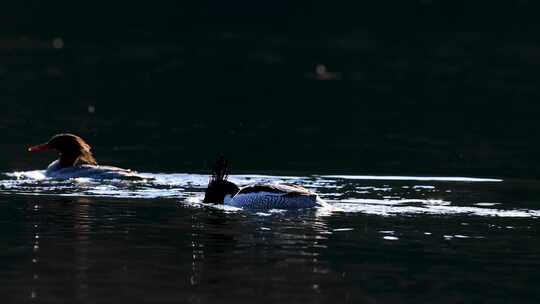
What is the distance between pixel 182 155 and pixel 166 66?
53767 mm

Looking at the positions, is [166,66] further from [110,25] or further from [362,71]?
[110,25]

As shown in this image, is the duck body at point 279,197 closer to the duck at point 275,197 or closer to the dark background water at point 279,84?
the duck at point 275,197

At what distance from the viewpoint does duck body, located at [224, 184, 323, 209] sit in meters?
30.5

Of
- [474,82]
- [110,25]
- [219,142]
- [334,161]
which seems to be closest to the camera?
[334,161]

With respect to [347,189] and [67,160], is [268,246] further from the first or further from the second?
[67,160]

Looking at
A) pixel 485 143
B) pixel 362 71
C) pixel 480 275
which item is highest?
pixel 362 71

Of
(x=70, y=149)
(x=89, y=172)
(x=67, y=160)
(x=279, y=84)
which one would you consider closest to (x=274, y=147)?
(x=70, y=149)

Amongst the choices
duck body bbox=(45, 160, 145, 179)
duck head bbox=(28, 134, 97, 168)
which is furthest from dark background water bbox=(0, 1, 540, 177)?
duck body bbox=(45, 160, 145, 179)

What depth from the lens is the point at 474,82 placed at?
3561 inches

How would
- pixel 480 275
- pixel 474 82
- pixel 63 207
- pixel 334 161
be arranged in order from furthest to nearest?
pixel 474 82
pixel 334 161
pixel 63 207
pixel 480 275

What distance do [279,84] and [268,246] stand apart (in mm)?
62560

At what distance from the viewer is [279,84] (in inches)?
3440

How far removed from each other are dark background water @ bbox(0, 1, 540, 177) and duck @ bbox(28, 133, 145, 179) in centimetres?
185

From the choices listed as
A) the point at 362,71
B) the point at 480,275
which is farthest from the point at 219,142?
the point at 362,71
